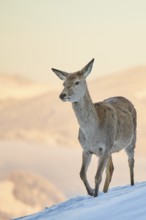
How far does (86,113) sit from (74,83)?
65 centimetres

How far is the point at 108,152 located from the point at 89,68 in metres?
1.46

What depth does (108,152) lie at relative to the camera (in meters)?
12.6

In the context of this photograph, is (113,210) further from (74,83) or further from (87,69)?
(87,69)

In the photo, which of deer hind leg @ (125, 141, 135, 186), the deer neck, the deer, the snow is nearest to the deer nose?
the deer

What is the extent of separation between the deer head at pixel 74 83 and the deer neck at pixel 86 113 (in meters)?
0.18

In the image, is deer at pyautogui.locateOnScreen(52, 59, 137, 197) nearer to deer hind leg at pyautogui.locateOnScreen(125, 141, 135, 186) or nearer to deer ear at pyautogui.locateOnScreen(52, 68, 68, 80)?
deer ear at pyautogui.locateOnScreen(52, 68, 68, 80)

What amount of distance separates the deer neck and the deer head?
183 mm

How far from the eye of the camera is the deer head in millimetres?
11891

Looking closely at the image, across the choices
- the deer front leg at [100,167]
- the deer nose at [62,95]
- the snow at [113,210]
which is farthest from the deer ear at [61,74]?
the snow at [113,210]

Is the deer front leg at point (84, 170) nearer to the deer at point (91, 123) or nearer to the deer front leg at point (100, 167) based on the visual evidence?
the deer at point (91, 123)

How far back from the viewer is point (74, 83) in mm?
12094

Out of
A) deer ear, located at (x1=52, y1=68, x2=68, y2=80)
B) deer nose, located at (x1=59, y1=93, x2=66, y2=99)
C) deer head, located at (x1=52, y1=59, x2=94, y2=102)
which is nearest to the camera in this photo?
deer nose, located at (x1=59, y1=93, x2=66, y2=99)

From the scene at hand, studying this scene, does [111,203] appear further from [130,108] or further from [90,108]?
[130,108]

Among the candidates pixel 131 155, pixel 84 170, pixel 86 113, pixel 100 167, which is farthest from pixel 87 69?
pixel 131 155
